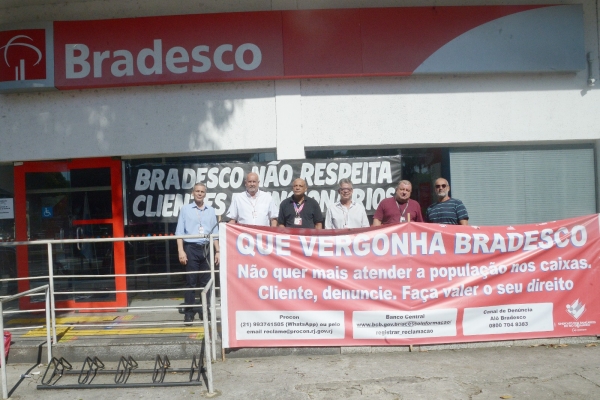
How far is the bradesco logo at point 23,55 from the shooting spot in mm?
8266

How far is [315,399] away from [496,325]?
8.60ft

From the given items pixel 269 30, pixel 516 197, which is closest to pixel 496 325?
pixel 516 197

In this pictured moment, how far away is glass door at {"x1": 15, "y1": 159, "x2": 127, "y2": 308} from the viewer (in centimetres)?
872

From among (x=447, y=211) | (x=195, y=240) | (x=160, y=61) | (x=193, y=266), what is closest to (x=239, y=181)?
(x=195, y=240)

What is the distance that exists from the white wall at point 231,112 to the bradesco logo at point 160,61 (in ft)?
1.00

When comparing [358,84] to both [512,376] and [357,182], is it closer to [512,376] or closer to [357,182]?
[357,182]

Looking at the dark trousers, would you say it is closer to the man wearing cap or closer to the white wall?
the man wearing cap

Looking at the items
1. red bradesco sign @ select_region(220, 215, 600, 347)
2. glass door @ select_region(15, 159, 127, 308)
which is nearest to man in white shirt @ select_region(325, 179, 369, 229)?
red bradesco sign @ select_region(220, 215, 600, 347)

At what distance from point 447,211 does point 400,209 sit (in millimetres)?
626

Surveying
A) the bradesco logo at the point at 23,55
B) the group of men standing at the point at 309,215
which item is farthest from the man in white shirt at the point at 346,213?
the bradesco logo at the point at 23,55

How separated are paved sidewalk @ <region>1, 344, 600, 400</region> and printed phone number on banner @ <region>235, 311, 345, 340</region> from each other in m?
0.26

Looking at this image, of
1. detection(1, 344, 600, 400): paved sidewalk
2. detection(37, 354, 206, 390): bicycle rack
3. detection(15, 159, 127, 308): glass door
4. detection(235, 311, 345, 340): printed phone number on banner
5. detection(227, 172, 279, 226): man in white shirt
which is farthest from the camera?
detection(15, 159, 127, 308): glass door

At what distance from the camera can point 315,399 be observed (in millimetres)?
4969

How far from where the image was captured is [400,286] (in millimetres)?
6281
